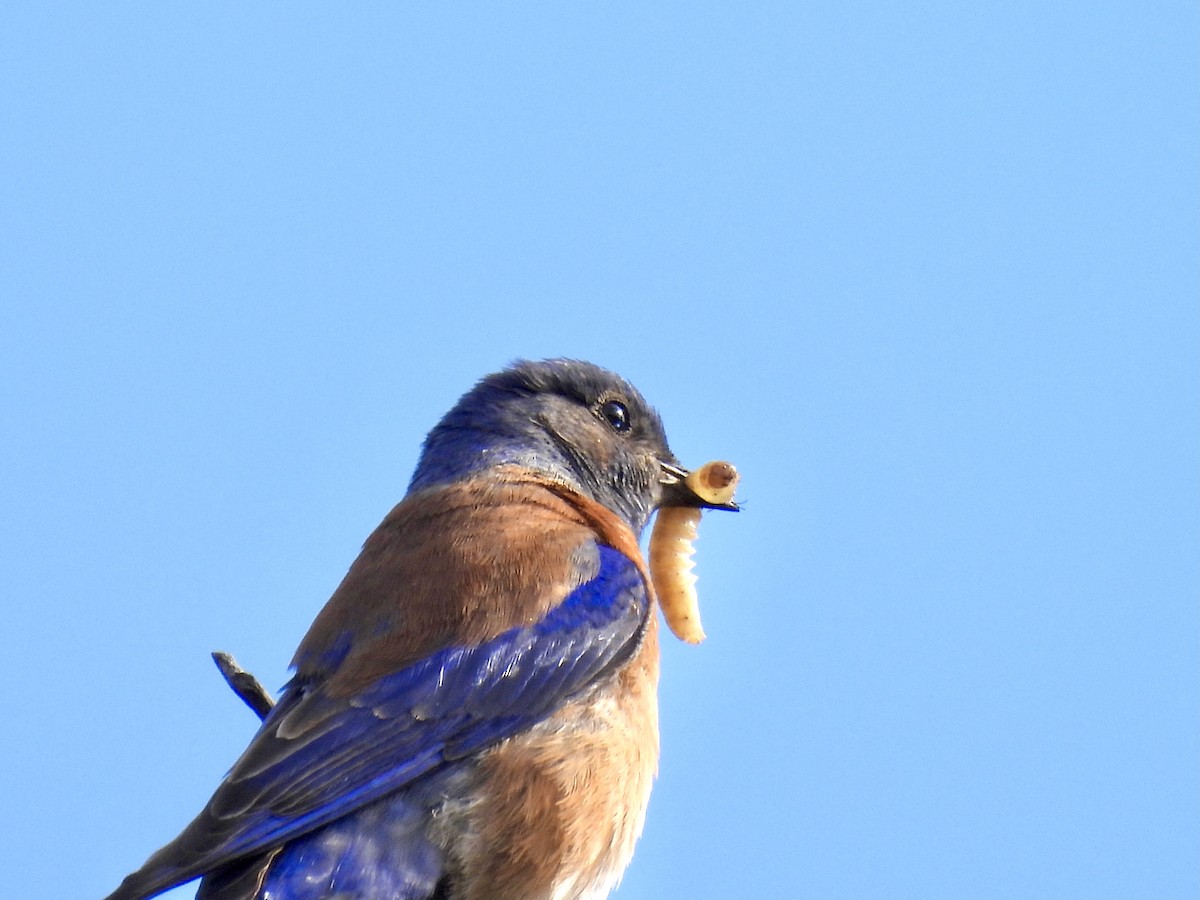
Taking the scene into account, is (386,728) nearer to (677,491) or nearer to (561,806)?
(561,806)

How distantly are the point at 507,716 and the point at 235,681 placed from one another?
84 cm

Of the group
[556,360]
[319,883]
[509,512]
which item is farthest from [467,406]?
[319,883]

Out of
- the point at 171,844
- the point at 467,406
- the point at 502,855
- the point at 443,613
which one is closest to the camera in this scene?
the point at 171,844

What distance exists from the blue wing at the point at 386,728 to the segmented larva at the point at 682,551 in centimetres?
93

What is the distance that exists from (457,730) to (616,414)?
2.14m

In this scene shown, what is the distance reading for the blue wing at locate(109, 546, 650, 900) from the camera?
4.51 meters

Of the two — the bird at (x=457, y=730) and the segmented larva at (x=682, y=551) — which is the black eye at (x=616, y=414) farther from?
the bird at (x=457, y=730)

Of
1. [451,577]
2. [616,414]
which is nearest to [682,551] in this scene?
[616,414]

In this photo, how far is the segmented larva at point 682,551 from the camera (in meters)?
6.35

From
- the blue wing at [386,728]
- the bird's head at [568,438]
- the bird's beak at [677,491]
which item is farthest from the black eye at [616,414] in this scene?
the blue wing at [386,728]

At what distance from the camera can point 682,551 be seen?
671 cm

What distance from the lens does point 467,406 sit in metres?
6.62

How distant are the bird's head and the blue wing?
1061mm

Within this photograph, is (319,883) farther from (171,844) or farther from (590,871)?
(590,871)
